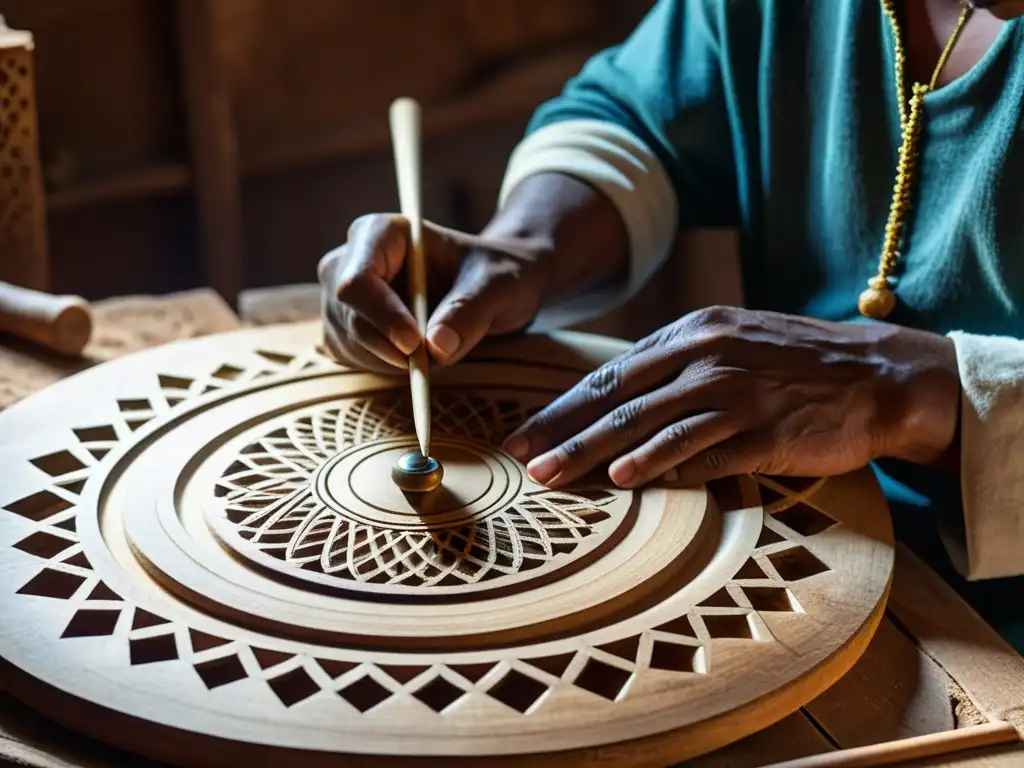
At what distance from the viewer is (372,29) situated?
A: 2.37m

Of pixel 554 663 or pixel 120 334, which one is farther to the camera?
pixel 120 334

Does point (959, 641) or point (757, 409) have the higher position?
point (757, 409)

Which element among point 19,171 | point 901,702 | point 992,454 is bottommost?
point 901,702

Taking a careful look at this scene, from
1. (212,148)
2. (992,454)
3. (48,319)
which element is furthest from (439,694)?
(212,148)

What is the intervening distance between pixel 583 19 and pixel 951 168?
1.76 meters

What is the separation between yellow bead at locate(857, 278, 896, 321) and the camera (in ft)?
3.55

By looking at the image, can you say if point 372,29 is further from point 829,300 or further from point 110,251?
point 829,300

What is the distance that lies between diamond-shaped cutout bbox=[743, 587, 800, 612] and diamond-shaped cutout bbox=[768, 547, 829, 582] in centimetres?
3

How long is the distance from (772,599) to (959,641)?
148mm

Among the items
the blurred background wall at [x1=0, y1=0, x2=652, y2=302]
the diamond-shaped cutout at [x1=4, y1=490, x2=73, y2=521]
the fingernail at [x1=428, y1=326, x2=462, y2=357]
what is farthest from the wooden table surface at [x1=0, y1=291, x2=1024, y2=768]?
the blurred background wall at [x1=0, y1=0, x2=652, y2=302]

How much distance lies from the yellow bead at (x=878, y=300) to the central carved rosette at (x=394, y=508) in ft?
1.15

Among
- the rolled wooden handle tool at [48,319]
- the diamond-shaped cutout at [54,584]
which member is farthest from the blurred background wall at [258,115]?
the diamond-shaped cutout at [54,584]

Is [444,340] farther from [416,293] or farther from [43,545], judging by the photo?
[43,545]

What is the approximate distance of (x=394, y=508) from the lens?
2.85 ft
